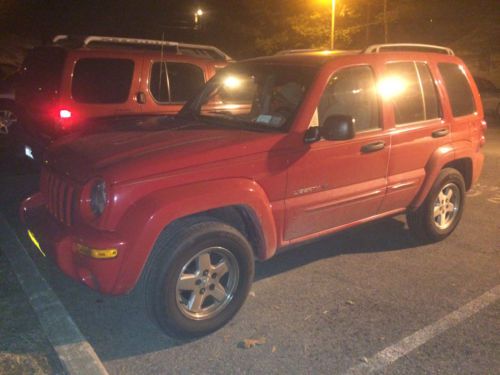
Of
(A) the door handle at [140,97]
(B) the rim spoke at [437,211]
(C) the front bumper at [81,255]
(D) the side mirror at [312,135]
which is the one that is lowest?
(B) the rim spoke at [437,211]

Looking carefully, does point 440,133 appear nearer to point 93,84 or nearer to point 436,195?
point 436,195

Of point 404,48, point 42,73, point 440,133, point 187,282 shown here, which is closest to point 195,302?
point 187,282

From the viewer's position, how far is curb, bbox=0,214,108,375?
309 cm

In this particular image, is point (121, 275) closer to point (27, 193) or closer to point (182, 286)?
point (182, 286)

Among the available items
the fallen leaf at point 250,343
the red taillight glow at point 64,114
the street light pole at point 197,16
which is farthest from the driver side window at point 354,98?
the street light pole at point 197,16

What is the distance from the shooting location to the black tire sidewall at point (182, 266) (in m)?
3.26

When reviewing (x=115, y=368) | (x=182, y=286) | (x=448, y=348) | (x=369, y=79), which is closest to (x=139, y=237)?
(x=182, y=286)

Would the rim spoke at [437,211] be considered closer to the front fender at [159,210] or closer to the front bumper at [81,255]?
the front fender at [159,210]

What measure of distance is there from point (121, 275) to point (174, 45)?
4.97 metres

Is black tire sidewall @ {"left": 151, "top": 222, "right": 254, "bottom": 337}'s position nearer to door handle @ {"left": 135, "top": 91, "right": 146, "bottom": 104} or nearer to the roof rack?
door handle @ {"left": 135, "top": 91, "right": 146, "bottom": 104}

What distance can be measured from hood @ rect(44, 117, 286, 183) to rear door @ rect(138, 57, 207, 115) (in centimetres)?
249

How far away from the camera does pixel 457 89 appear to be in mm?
5211

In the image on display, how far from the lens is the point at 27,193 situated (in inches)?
264

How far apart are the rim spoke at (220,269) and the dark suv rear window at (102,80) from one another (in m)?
3.45
